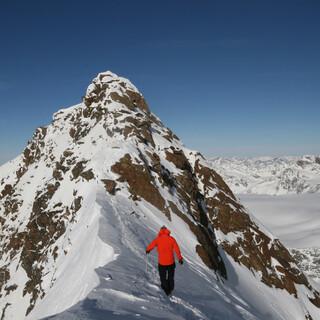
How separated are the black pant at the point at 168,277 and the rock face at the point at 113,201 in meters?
3.69

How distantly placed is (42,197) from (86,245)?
31294 mm

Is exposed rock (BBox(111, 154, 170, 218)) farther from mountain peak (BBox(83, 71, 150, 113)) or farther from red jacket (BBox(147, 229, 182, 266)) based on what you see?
mountain peak (BBox(83, 71, 150, 113))

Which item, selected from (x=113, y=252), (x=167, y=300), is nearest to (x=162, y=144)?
(x=113, y=252)

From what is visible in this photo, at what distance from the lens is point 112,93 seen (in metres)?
61.8

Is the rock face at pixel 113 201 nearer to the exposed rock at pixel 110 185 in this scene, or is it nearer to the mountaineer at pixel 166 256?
the exposed rock at pixel 110 185

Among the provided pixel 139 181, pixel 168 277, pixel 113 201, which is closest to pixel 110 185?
pixel 113 201

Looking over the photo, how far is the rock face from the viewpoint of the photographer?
33.8m

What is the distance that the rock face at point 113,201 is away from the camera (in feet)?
111

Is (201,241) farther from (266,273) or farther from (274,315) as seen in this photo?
(266,273)

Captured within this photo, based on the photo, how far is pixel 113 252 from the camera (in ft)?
58.7

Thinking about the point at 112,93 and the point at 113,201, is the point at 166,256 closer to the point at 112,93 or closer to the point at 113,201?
the point at 113,201

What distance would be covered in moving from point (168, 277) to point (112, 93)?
51.7 meters

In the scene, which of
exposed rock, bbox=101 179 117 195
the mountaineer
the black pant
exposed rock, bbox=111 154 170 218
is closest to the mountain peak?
exposed rock, bbox=111 154 170 218

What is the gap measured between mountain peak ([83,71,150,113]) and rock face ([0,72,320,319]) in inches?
10.3
